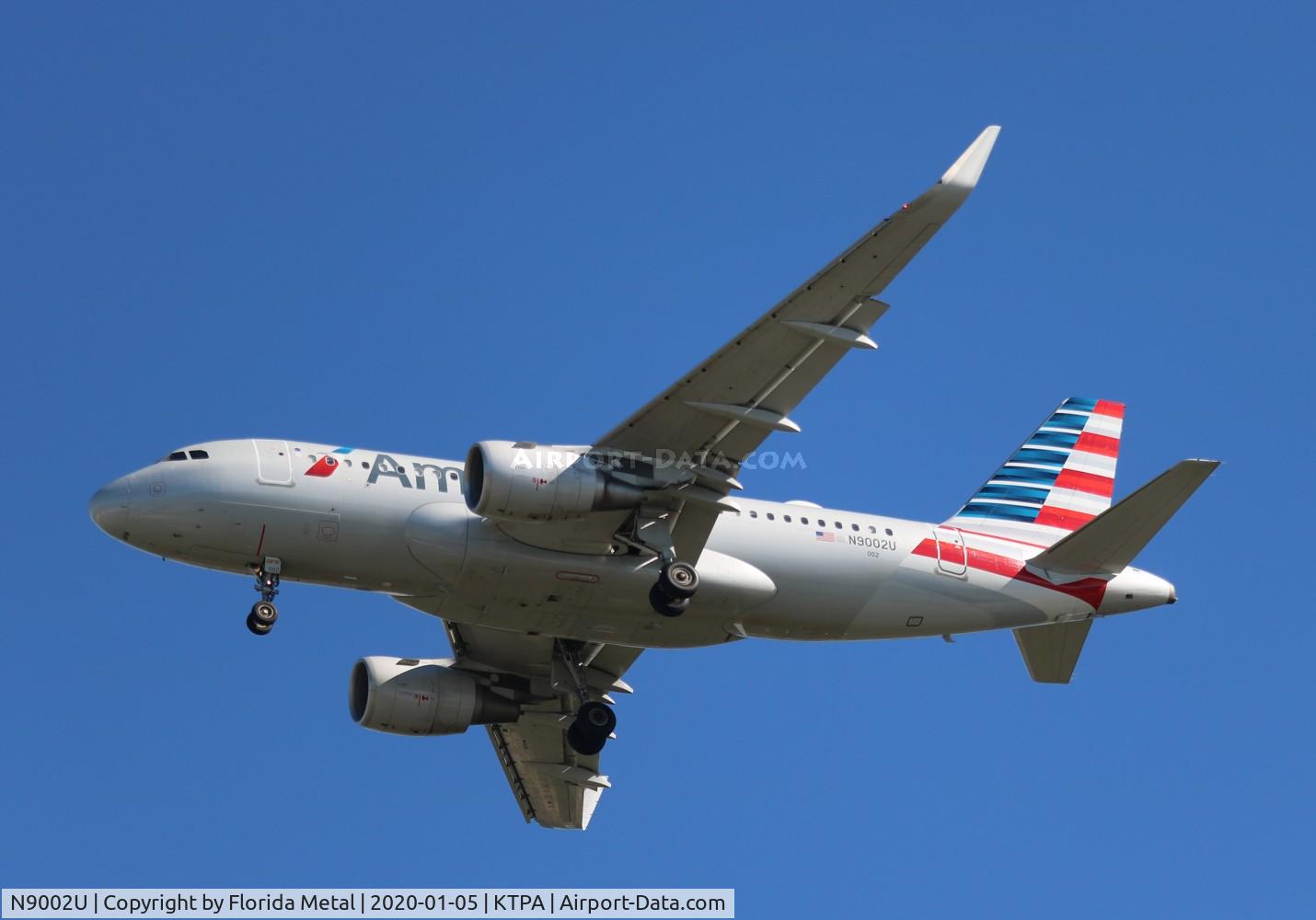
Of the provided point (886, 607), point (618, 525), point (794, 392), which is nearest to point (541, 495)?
point (618, 525)

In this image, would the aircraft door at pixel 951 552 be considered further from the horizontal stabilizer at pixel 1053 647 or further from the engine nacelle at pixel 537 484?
the engine nacelle at pixel 537 484

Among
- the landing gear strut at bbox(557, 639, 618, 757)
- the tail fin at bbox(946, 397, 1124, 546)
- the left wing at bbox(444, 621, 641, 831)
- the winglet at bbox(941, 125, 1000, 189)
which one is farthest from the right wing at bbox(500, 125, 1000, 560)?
the tail fin at bbox(946, 397, 1124, 546)

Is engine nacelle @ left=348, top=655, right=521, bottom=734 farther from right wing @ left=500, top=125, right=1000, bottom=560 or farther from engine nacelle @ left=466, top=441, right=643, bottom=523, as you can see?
engine nacelle @ left=466, top=441, right=643, bottom=523

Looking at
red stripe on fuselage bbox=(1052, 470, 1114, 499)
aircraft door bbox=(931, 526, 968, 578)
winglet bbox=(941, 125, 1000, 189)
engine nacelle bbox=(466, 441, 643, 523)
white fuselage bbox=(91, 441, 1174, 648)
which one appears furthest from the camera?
red stripe on fuselage bbox=(1052, 470, 1114, 499)

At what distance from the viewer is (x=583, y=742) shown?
40.3 metres

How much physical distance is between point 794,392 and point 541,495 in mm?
5430

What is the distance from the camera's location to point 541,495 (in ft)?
115

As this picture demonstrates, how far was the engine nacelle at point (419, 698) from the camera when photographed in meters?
42.0

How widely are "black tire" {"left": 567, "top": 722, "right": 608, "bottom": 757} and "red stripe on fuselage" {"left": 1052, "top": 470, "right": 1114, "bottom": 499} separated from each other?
13260mm

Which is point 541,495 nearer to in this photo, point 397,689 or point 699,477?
point 699,477

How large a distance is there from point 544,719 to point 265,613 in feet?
35.9

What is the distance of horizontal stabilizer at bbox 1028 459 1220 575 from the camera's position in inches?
1480

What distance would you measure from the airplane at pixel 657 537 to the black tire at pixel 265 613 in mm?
40

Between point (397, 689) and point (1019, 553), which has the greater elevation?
point (1019, 553)
